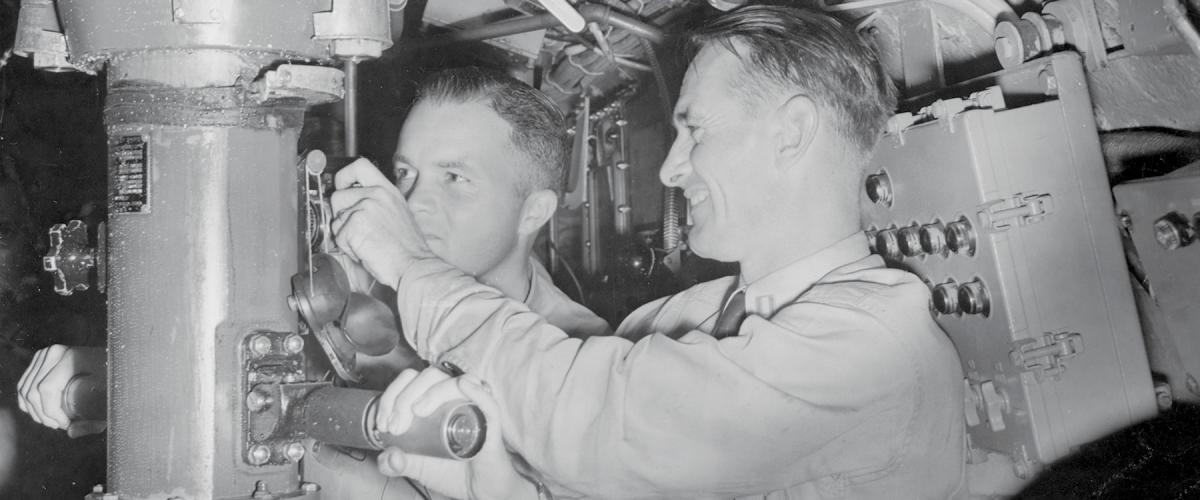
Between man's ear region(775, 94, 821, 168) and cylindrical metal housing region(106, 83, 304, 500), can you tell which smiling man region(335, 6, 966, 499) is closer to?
man's ear region(775, 94, 821, 168)

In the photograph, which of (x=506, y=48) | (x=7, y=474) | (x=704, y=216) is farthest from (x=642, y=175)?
(x=7, y=474)

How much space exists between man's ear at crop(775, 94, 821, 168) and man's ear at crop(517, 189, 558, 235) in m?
1.07

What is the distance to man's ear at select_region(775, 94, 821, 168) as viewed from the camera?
67.1 inches

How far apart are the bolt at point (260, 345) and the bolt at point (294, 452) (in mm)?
165

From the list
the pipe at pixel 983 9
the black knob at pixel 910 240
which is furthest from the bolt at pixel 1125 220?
the pipe at pixel 983 9

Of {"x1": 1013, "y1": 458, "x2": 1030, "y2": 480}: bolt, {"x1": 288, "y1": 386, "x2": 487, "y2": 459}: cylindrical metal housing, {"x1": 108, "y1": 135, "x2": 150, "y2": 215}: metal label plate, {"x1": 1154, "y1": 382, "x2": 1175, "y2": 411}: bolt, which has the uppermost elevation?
{"x1": 108, "y1": 135, "x2": 150, "y2": 215}: metal label plate

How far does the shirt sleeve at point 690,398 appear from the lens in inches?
51.7

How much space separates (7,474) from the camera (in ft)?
8.68

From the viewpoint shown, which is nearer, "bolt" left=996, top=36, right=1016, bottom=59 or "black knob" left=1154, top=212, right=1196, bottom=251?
"black knob" left=1154, top=212, right=1196, bottom=251

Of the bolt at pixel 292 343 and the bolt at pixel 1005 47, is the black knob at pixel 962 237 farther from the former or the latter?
the bolt at pixel 292 343

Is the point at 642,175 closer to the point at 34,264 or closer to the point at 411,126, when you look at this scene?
the point at 411,126

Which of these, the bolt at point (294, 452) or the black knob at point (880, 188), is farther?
the black knob at point (880, 188)

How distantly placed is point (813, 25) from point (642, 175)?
1.63 meters

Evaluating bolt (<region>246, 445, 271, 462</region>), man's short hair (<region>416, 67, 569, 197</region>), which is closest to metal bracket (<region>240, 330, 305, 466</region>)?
bolt (<region>246, 445, 271, 462</region>)
